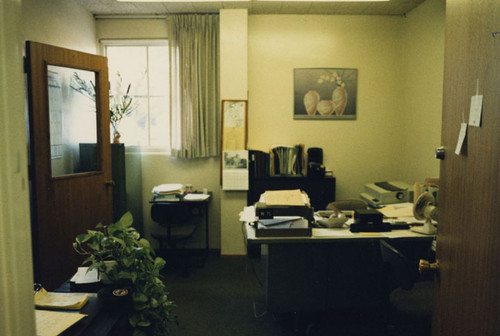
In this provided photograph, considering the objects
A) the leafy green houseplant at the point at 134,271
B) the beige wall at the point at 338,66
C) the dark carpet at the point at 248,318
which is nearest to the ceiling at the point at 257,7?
the beige wall at the point at 338,66

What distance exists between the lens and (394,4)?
4387mm

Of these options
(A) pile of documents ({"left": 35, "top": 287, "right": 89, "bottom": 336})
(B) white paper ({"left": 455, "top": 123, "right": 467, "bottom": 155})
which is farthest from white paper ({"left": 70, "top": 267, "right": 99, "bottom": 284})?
(B) white paper ({"left": 455, "top": 123, "right": 467, "bottom": 155})

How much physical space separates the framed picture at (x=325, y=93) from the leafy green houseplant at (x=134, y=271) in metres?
3.55

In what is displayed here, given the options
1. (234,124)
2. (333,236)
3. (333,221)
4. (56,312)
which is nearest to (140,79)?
(234,124)

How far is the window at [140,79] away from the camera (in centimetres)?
497

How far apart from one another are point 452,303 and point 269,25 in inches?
168

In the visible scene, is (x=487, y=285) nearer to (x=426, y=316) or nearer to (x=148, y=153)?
Answer: (x=426, y=316)

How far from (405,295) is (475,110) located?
304 cm

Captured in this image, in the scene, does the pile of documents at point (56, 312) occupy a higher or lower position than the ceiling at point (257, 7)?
lower

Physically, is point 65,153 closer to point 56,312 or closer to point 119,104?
point 119,104

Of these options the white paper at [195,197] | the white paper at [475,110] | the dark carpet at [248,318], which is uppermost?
the white paper at [475,110]

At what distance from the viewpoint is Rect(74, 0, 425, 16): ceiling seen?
14.3 ft

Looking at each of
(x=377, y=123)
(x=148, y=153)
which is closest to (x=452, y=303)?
(x=377, y=123)

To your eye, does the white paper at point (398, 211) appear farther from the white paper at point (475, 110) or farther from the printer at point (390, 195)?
the white paper at point (475, 110)
